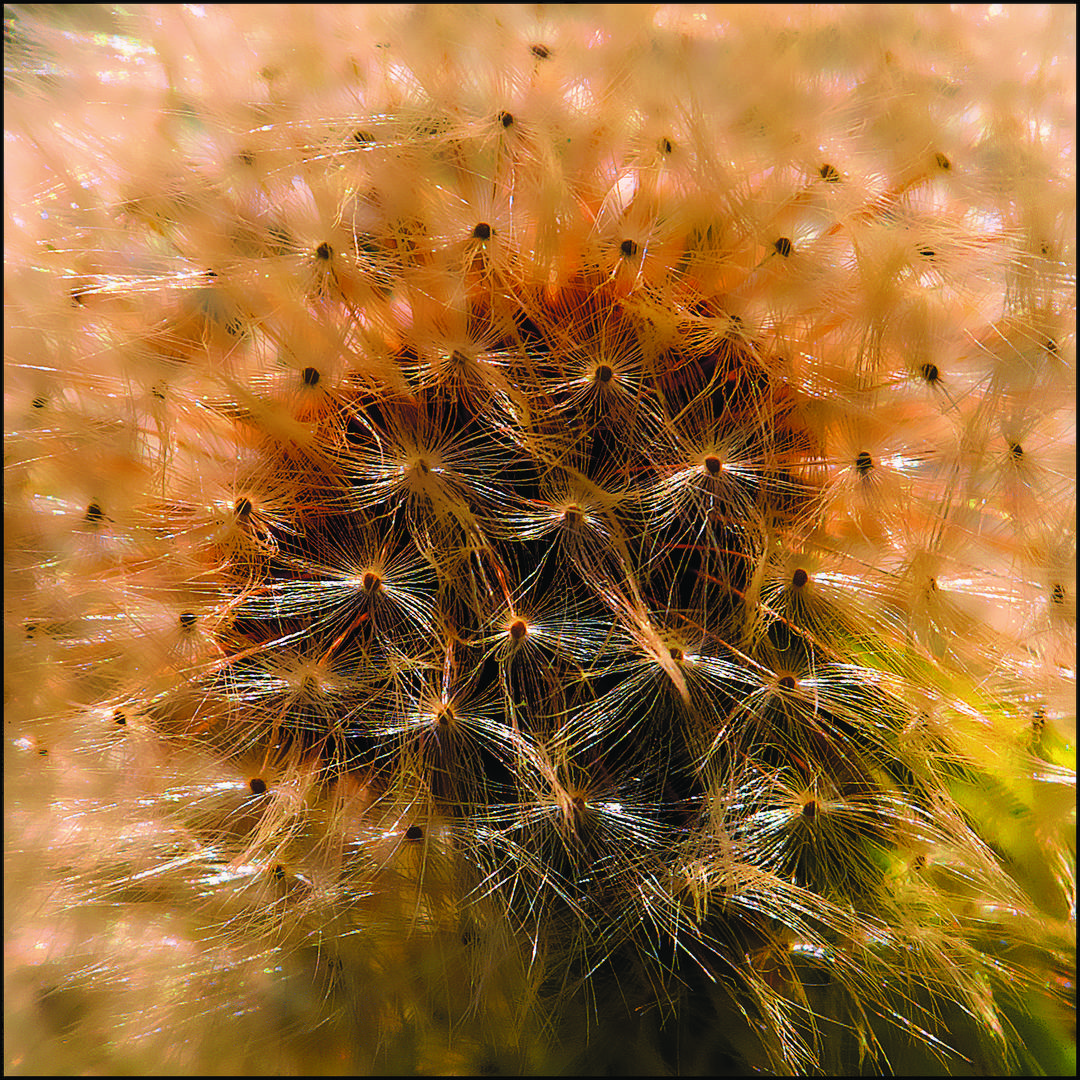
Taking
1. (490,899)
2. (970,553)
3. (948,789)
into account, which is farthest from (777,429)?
(490,899)

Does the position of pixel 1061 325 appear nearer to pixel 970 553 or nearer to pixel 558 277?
pixel 970 553

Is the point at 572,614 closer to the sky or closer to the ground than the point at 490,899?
closer to the sky

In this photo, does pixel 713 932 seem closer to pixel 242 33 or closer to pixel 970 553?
pixel 970 553

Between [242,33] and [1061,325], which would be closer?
[1061,325]

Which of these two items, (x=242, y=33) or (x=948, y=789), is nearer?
(x=948, y=789)

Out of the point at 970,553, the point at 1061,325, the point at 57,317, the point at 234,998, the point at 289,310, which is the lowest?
the point at 234,998

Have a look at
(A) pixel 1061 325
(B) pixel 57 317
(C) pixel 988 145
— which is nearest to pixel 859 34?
(C) pixel 988 145
